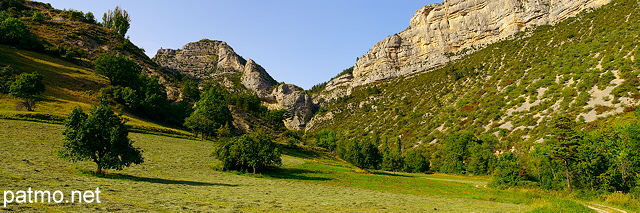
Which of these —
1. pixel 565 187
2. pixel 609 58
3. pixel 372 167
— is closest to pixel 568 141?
pixel 565 187

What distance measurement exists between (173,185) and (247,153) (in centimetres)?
2461

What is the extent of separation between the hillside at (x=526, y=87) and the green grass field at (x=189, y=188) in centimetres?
6163

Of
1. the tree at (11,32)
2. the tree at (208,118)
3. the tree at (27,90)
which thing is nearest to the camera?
the tree at (27,90)

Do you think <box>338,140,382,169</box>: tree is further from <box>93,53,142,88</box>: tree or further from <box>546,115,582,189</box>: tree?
<box>93,53,142,88</box>: tree

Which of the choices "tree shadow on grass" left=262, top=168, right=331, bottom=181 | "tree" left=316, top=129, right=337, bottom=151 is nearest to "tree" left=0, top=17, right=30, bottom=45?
"tree shadow on grass" left=262, top=168, right=331, bottom=181

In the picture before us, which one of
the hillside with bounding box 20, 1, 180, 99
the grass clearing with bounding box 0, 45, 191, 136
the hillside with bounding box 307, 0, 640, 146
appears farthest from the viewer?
the hillside with bounding box 20, 1, 180, 99

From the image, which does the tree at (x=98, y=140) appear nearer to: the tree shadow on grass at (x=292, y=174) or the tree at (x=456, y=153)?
the tree shadow on grass at (x=292, y=174)

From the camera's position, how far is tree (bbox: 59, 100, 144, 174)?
3053 cm

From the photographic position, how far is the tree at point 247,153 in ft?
175

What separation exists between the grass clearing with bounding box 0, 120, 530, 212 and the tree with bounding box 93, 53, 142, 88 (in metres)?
61.8

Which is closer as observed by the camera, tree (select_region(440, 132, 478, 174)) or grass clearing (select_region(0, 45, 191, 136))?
grass clearing (select_region(0, 45, 191, 136))

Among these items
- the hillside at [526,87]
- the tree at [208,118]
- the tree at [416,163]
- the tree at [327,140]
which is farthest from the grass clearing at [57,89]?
the hillside at [526,87]

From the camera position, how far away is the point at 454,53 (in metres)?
199

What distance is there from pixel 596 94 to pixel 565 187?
66070 millimetres
